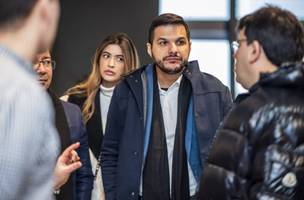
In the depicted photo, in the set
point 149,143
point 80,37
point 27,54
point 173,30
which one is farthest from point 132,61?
point 27,54

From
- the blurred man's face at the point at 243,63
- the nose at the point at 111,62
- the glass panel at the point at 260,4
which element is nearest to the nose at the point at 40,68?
the nose at the point at 111,62

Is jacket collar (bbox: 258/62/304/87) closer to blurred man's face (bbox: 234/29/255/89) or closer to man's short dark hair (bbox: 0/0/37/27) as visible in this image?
blurred man's face (bbox: 234/29/255/89)

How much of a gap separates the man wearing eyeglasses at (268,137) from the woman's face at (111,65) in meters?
1.62

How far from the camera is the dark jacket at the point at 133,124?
2.52 m

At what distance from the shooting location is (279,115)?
1603 millimetres

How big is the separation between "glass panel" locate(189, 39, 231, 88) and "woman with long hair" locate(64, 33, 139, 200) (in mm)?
1737

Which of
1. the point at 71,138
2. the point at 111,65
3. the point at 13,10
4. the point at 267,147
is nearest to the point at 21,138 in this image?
the point at 13,10

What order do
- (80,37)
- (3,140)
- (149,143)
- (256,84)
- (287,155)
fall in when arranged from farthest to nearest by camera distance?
(80,37) < (149,143) < (256,84) < (287,155) < (3,140)

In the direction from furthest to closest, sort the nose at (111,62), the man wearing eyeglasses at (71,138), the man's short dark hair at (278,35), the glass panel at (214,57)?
1. the glass panel at (214,57)
2. the nose at (111,62)
3. the man wearing eyeglasses at (71,138)
4. the man's short dark hair at (278,35)

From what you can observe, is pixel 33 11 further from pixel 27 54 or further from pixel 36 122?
pixel 36 122

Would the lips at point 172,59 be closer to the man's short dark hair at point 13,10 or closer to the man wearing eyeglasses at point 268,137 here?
the man wearing eyeglasses at point 268,137

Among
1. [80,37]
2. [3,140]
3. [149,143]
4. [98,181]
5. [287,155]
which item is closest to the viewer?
[3,140]

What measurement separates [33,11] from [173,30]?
1.76 meters

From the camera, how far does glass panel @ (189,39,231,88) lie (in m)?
4.96
